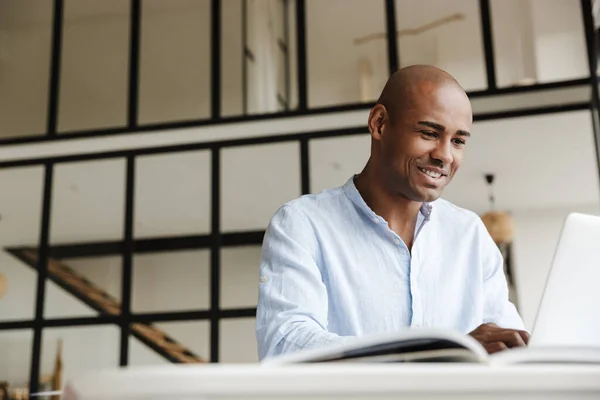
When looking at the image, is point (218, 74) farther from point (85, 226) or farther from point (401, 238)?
point (401, 238)

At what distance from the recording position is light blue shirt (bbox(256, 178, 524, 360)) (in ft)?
3.89

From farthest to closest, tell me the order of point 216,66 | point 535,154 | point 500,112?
1. point 535,154
2. point 216,66
3. point 500,112

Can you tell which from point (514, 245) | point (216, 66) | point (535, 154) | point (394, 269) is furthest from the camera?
point (514, 245)

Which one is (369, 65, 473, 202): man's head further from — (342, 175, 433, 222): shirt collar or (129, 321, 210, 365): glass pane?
(129, 321, 210, 365): glass pane

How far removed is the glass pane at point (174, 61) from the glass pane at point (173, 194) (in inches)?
8.8

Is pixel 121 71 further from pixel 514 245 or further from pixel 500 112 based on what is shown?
pixel 514 245

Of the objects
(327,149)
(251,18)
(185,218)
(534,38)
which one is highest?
(251,18)

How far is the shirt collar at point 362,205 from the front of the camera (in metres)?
1.32

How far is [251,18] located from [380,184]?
2842 millimetres

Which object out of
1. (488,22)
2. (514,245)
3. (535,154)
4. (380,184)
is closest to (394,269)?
(380,184)

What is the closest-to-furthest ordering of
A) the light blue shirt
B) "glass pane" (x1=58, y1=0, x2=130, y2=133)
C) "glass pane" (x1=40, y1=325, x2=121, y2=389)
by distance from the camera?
the light blue shirt, "glass pane" (x1=40, y1=325, x2=121, y2=389), "glass pane" (x1=58, y1=0, x2=130, y2=133)

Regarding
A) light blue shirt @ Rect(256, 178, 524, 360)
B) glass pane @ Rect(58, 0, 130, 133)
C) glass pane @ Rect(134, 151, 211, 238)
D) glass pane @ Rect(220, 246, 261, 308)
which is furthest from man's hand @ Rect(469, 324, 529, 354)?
glass pane @ Rect(58, 0, 130, 133)

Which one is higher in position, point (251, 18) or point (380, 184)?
point (251, 18)

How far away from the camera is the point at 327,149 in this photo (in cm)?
375
